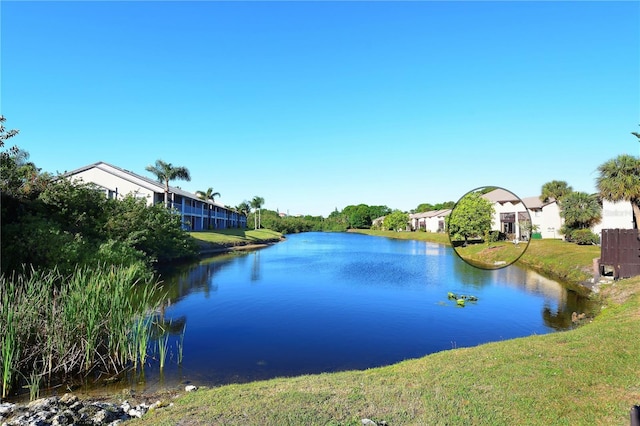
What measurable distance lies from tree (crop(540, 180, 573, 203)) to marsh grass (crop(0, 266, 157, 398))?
43948 millimetres

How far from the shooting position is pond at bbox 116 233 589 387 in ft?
33.8

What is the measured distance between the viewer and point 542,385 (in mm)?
5617

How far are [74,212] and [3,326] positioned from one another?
520 inches

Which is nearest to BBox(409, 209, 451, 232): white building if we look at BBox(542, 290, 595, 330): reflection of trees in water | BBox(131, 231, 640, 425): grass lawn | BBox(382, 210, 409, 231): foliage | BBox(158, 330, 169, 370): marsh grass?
BBox(131, 231, 640, 425): grass lawn

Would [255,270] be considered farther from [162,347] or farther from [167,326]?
[162,347]

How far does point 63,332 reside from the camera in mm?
8531

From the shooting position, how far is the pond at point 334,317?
10.3 m

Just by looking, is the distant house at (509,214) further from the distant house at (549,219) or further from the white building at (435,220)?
the distant house at (549,219)

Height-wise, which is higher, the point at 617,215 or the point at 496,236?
the point at 617,215

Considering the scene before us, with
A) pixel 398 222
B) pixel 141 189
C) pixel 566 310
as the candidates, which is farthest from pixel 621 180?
pixel 141 189

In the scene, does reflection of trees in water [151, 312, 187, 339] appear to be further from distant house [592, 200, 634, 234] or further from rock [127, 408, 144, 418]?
distant house [592, 200, 634, 234]

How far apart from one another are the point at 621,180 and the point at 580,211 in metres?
12.9

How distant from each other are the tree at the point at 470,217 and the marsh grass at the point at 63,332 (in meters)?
8.15

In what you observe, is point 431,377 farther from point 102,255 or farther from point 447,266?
→ point 447,266
